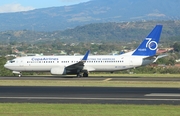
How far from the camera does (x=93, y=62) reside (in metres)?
62.1

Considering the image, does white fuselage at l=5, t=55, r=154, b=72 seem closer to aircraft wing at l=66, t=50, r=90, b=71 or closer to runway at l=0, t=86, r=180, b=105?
aircraft wing at l=66, t=50, r=90, b=71

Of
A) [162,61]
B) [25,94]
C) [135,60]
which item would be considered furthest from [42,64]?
[162,61]

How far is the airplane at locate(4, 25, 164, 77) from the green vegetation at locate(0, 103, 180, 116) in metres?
33.4

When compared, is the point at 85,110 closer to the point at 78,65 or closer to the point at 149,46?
the point at 78,65

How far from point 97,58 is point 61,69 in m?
5.21

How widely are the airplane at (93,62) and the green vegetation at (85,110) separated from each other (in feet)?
109

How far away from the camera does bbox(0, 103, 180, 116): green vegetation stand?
2439 cm

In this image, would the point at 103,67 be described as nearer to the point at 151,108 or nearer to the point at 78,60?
the point at 78,60

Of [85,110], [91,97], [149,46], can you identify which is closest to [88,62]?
[149,46]

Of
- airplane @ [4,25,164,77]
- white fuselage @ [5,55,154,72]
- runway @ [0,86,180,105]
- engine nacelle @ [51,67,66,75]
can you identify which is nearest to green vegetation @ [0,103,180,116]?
runway @ [0,86,180,105]

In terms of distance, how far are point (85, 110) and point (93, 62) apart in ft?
120

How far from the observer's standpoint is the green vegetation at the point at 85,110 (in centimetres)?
2439

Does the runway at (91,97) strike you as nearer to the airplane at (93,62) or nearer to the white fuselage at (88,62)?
the airplane at (93,62)

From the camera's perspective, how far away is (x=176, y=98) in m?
31.6
